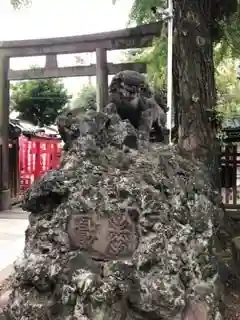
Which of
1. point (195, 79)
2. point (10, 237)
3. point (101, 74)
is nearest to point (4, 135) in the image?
point (101, 74)

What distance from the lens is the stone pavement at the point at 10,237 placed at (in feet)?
21.0

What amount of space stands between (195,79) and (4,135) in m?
7.41

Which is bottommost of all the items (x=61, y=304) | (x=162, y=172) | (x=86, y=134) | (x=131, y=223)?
(x=61, y=304)

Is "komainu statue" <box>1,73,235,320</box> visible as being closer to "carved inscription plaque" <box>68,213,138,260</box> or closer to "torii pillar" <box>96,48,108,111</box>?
"carved inscription plaque" <box>68,213,138,260</box>

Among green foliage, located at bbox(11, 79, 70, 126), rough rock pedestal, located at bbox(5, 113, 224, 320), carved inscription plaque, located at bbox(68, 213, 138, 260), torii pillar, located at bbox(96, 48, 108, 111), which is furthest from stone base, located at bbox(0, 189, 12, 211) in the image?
green foliage, located at bbox(11, 79, 70, 126)

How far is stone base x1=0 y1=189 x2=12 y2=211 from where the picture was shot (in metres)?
11.8

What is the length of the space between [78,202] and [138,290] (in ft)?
2.12

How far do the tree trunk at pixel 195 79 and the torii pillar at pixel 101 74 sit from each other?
473cm

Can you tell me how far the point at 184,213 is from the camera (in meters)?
3.17

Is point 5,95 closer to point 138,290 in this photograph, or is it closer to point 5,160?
point 5,160

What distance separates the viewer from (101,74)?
10141 mm

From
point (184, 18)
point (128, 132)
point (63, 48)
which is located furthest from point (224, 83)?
point (128, 132)

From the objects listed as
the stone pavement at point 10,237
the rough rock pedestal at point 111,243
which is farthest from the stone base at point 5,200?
the rough rock pedestal at point 111,243

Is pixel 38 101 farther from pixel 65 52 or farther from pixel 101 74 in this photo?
pixel 101 74
